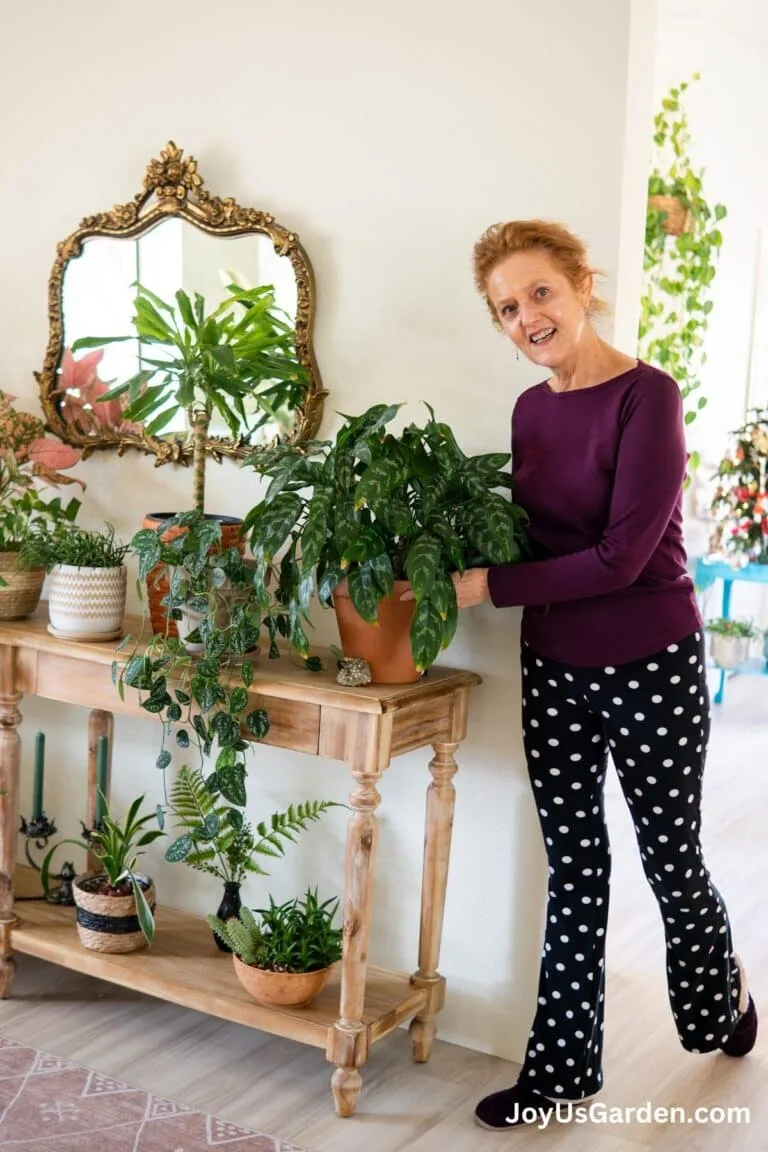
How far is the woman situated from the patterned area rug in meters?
0.49

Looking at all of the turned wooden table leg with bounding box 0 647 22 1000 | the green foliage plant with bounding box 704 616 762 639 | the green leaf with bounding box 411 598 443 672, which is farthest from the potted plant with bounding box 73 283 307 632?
the green foliage plant with bounding box 704 616 762 639

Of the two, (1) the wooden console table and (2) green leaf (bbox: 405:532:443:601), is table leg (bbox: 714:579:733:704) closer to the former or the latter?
(1) the wooden console table

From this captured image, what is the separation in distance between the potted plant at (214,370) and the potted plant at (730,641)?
3.24 meters

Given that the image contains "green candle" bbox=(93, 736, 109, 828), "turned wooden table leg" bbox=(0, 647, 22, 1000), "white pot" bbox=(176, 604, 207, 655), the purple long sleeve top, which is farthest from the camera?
"green candle" bbox=(93, 736, 109, 828)

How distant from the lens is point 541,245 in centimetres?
223

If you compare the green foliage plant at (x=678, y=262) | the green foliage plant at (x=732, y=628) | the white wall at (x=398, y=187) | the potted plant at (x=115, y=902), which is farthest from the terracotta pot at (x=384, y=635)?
the green foliage plant at (x=732, y=628)

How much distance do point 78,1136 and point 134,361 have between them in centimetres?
163

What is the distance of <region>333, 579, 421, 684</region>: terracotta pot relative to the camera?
2.33 meters

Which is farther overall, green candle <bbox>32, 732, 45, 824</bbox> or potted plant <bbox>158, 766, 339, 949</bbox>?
green candle <bbox>32, 732, 45, 824</bbox>

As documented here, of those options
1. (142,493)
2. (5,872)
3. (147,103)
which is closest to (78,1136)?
(5,872)

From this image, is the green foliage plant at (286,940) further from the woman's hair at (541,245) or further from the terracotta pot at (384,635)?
the woman's hair at (541,245)

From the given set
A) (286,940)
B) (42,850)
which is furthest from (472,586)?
(42,850)

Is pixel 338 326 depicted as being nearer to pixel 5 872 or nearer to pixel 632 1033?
pixel 5 872

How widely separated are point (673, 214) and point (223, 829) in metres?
3.21
